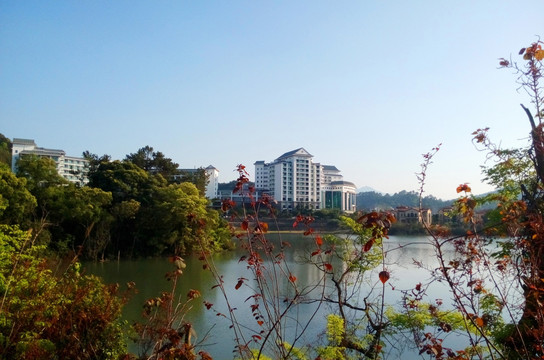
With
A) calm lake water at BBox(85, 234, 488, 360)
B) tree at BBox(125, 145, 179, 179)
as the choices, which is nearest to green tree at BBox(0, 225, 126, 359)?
calm lake water at BBox(85, 234, 488, 360)

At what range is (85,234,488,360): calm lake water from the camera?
5.74 m

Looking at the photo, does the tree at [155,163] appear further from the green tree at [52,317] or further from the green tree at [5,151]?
the green tree at [52,317]

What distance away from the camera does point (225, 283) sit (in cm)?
1054

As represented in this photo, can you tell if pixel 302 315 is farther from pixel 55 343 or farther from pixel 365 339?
pixel 55 343

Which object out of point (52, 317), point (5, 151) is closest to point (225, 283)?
point (52, 317)

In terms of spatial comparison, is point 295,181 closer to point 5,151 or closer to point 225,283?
point 5,151

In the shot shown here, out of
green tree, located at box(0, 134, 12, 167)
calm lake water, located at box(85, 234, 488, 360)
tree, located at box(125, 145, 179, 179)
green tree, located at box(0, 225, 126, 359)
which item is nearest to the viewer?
green tree, located at box(0, 225, 126, 359)

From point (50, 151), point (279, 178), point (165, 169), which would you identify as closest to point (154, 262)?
point (165, 169)

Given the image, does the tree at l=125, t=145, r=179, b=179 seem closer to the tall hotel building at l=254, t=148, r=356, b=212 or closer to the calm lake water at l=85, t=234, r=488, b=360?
the calm lake water at l=85, t=234, r=488, b=360

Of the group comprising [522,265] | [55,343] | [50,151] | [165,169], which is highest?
[50,151]

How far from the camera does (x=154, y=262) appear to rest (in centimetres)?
1460

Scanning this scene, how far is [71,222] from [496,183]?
42.1ft

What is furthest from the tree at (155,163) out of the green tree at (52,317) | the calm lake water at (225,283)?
the green tree at (52,317)

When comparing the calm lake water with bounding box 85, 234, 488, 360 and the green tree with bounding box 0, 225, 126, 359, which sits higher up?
the green tree with bounding box 0, 225, 126, 359
